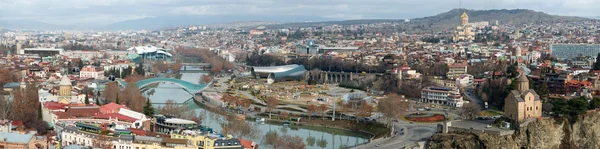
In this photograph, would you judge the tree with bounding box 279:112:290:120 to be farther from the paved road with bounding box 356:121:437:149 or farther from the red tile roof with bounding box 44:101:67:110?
the red tile roof with bounding box 44:101:67:110

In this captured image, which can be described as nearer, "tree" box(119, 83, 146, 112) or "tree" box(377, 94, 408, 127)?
"tree" box(377, 94, 408, 127)

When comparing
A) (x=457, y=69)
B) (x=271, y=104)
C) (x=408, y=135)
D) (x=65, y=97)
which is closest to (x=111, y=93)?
(x=65, y=97)

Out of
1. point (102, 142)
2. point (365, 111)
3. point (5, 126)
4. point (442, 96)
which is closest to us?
point (102, 142)

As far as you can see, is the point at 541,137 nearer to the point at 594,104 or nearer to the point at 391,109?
the point at 594,104

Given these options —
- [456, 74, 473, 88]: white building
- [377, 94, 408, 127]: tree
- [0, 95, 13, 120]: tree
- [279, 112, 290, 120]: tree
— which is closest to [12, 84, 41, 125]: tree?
[0, 95, 13, 120]: tree

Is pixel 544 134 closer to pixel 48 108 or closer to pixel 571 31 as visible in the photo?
pixel 48 108

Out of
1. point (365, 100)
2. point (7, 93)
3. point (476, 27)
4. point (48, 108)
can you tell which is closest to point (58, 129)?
point (48, 108)
